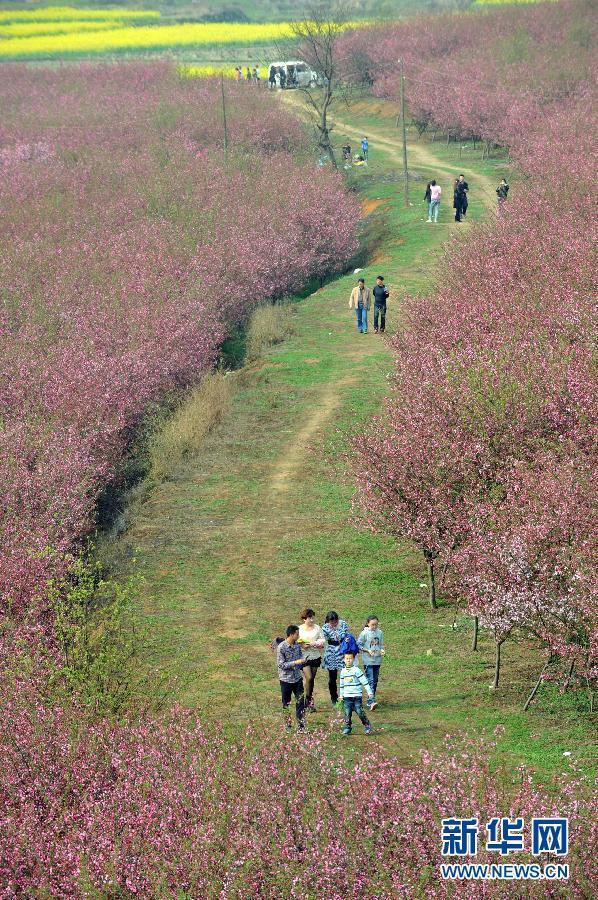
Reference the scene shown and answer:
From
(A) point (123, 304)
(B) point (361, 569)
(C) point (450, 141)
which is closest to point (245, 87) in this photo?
(C) point (450, 141)

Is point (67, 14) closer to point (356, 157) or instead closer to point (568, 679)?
point (356, 157)

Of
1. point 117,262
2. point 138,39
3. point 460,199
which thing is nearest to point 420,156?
point 460,199

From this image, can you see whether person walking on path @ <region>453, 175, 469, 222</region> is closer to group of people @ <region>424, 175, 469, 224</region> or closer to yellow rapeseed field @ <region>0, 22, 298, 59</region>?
group of people @ <region>424, 175, 469, 224</region>

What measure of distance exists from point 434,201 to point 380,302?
15.5 meters

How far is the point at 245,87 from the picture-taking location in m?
86.1

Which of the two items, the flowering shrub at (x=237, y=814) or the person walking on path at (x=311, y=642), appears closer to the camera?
the flowering shrub at (x=237, y=814)

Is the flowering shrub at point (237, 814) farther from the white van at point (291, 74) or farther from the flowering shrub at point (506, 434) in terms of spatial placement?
the white van at point (291, 74)

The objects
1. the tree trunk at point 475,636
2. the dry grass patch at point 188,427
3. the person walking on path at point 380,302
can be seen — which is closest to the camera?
the tree trunk at point 475,636

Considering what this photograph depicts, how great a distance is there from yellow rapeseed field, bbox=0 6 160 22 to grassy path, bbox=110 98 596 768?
12888 cm

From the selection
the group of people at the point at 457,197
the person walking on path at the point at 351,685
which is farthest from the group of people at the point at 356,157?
the person walking on path at the point at 351,685

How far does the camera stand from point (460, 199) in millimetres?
53250

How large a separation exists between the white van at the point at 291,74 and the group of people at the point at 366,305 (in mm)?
61564

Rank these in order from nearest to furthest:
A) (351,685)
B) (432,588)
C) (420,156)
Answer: (351,685), (432,588), (420,156)

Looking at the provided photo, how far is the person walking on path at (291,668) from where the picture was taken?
1730 centimetres
